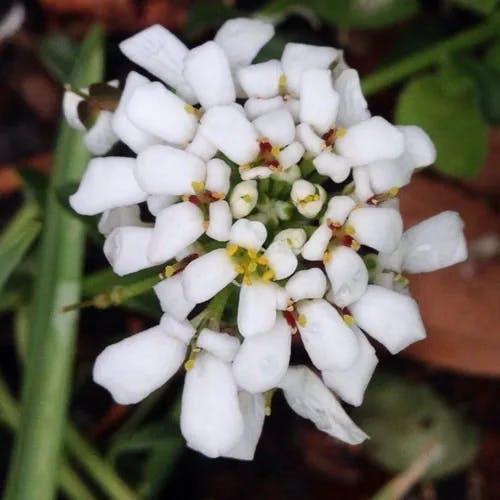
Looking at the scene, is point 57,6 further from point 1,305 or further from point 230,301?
point 230,301

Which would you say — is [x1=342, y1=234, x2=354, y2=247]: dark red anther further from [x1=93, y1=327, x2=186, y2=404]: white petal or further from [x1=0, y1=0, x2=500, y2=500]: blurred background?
[x1=0, y1=0, x2=500, y2=500]: blurred background

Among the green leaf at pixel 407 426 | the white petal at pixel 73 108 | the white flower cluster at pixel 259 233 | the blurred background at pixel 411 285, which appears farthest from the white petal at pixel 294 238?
the green leaf at pixel 407 426

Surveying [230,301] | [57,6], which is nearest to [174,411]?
[230,301]

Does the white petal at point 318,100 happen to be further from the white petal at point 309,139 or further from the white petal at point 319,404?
the white petal at point 319,404

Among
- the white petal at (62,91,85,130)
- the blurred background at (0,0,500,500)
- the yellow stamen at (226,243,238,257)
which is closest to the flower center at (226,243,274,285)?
the yellow stamen at (226,243,238,257)

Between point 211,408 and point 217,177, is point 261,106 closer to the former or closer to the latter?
point 217,177

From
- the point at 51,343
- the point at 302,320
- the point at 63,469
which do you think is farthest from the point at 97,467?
the point at 302,320


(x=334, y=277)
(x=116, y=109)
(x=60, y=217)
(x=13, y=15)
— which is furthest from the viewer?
(x=13, y=15)
